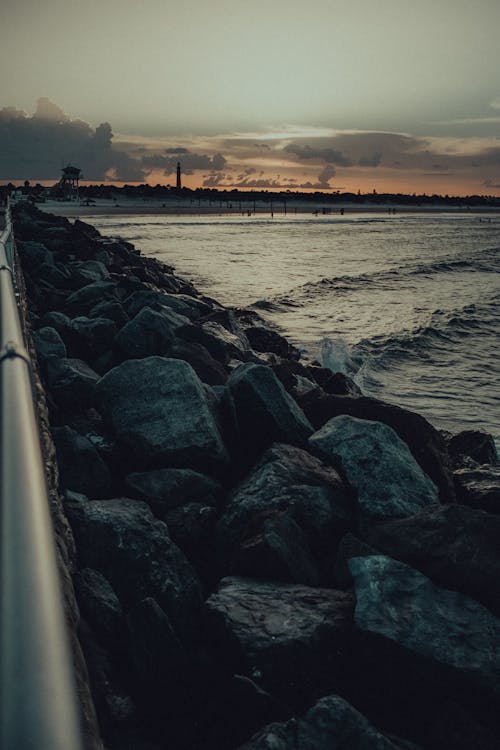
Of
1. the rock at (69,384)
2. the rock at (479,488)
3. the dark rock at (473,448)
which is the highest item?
the rock at (69,384)

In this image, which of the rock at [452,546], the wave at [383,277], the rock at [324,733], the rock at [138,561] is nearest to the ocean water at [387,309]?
the wave at [383,277]

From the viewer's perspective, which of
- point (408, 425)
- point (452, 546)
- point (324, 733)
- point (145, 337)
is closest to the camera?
point (324, 733)

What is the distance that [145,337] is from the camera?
240 inches

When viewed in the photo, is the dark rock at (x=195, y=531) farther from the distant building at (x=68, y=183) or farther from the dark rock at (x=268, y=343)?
the distant building at (x=68, y=183)

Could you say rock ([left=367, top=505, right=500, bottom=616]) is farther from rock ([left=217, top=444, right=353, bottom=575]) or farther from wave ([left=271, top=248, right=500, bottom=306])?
wave ([left=271, top=248, right=500, bottom=306])

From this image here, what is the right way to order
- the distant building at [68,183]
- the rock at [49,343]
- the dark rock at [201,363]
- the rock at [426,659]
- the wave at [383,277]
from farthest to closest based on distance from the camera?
the distant building at [68,183] → the wave at [383,277] → the rock at [49,343] → the dark rock at [201,363] → the rock at [426,659]

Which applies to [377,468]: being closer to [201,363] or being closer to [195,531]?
[195,531]

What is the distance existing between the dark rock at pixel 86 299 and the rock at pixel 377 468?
16.6 ft

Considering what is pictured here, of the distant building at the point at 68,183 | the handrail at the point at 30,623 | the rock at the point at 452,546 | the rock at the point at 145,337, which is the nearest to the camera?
the handrail at the point at 30,623

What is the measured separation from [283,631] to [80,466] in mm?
1694

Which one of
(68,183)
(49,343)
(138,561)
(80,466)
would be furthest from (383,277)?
(68,183)

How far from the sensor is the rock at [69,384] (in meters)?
4.75

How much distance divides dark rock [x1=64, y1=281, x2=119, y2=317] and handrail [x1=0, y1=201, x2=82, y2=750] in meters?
7.64

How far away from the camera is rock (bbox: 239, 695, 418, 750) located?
6.79 ft
